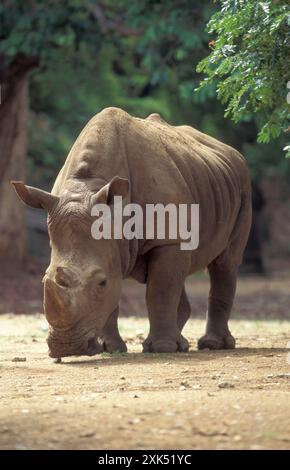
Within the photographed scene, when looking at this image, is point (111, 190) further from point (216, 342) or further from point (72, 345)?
point (216, 342)

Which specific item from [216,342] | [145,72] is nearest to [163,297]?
[216,342]

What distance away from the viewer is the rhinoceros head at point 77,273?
8.66m

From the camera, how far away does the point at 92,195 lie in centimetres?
904

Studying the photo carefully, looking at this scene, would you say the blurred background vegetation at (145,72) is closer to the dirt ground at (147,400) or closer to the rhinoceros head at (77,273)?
the rhinoceros head at (77,273)

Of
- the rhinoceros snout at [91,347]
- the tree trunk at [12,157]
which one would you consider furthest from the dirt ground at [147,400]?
the tree trunk at [12,157]

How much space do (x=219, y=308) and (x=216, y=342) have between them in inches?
20.3

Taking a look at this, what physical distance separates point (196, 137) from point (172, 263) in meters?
2.17

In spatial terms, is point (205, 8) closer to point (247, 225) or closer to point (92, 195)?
point (247, 225)

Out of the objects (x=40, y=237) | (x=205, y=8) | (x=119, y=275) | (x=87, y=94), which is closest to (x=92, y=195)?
(x=119, y=275)

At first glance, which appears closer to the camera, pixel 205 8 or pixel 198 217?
pixel 198 217

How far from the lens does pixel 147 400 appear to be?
674 centimetres

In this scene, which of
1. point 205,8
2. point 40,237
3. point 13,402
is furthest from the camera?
point 40,237

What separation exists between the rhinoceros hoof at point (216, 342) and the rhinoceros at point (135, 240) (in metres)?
0.01
